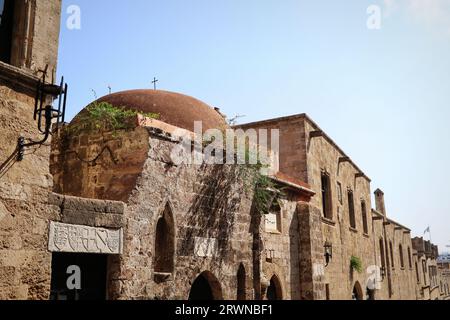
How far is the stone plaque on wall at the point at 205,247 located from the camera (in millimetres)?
6544

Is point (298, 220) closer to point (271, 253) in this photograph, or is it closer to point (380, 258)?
point (271, 253)

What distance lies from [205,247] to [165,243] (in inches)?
32.4

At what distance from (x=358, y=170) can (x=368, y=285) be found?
461 centimetres

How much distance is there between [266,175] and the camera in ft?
28.0

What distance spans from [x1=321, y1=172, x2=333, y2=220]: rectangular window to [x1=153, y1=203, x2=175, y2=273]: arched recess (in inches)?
322

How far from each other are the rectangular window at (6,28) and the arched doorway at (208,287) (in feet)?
13.5

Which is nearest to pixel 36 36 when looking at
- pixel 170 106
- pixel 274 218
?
pixel 170 106

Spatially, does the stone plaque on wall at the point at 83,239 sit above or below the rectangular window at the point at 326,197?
below

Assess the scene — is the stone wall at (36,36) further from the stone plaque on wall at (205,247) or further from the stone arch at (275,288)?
the stone arch at (275,288)

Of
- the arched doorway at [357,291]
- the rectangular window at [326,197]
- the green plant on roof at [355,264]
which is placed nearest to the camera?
the rectangular window at [326,197]

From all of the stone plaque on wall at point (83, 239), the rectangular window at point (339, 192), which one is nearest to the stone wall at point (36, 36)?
the stone plaque on wall at point (83, 239)

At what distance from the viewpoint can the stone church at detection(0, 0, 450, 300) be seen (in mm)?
4516

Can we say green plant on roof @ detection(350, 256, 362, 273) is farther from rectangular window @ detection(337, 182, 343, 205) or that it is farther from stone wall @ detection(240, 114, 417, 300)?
rectangular window @ detection(337, 182, 343, 205)

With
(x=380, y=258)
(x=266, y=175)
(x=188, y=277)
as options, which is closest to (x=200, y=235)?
(x=188, y=277)
